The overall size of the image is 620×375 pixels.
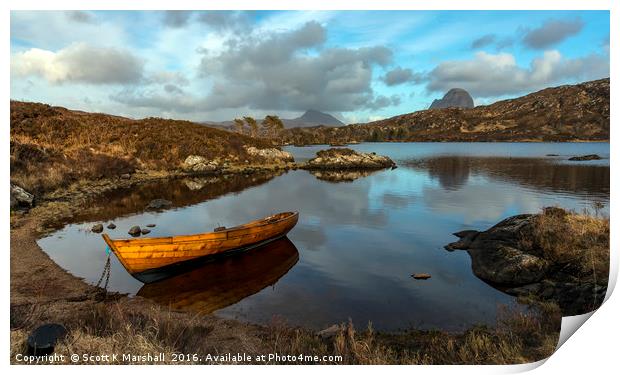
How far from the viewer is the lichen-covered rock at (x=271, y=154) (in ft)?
221

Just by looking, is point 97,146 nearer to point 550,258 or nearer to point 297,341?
point 297,341

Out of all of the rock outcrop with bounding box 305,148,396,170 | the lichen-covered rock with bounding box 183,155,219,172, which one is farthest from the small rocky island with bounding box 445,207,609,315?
the rock outcrop with bounding box 305,148,396,170

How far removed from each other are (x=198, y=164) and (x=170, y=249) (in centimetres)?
4142

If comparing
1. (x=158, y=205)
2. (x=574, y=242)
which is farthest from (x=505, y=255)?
(x=158, y=205)

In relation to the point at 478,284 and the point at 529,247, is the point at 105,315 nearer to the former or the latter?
the point at 478,284

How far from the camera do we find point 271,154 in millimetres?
69625

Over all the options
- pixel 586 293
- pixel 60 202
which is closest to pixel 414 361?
pixel 586 293

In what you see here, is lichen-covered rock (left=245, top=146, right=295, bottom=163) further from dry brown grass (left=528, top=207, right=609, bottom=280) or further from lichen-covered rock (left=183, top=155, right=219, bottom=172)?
dry brown grass (left=528, top=207, right=609, bottom=280)

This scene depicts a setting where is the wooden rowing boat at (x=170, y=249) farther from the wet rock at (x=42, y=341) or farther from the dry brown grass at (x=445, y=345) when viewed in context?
the dry brown grass at (x=445, y=345)

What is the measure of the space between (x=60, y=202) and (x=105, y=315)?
24.1m

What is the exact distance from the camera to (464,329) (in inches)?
456

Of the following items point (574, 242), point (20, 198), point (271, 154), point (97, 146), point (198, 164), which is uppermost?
point (97, 146)

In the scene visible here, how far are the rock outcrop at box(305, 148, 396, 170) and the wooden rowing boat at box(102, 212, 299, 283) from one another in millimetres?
48664

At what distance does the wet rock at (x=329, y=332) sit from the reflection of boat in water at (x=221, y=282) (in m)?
4.39
